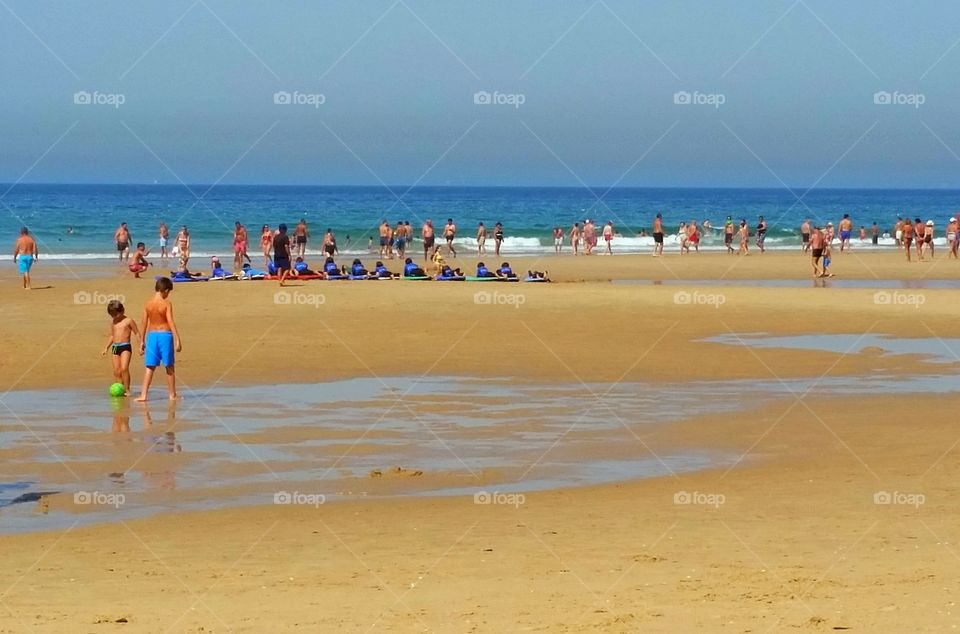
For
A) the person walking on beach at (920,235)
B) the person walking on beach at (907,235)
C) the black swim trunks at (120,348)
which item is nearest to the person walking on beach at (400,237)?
the person walking on beach at (907,235)

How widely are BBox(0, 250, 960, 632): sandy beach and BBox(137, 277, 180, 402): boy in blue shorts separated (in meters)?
0.36

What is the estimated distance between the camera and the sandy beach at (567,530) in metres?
7.79

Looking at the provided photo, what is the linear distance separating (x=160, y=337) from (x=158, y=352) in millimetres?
196

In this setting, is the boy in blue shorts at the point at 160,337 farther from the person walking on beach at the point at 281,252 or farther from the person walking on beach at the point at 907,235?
the person walking on beach at the point at 907,235

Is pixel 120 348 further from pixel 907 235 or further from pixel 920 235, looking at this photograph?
pixel 920 235

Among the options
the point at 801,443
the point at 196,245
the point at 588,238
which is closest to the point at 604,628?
the point at 801,443

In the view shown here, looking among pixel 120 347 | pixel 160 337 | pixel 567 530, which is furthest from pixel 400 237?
pixel 567 530

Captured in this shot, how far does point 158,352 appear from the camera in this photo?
17.0m

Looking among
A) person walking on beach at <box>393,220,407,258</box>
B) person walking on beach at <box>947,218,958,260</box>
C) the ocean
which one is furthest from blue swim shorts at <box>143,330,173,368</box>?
person walking on beach at <box>947,218,958,260</box>

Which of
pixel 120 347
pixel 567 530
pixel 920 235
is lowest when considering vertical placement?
pixel 567 530

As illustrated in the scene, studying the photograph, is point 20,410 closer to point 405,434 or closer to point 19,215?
point 405,434

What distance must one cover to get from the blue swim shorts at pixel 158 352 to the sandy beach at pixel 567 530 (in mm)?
485

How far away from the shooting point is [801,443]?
14.3 metres

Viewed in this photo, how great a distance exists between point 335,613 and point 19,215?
89.6m
